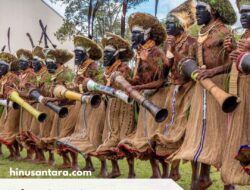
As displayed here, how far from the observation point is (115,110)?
644 cm

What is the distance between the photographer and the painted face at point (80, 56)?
714 centimetres

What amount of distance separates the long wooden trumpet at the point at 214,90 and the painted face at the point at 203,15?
14.8 inches

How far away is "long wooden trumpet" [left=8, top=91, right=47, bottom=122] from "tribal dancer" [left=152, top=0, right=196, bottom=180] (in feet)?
7.52

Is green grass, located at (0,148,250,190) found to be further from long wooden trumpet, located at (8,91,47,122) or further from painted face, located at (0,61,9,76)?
painted face, located at (0,61,9,76)

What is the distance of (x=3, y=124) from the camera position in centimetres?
875

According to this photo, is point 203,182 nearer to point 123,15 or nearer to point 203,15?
point 203,15

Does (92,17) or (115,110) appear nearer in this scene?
(115,110)

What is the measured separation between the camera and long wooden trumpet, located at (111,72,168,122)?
5129 millimetres

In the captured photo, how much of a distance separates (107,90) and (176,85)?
89cm

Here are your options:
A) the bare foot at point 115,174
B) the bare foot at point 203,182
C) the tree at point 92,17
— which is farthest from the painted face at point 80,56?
the bare foot at point 203,182

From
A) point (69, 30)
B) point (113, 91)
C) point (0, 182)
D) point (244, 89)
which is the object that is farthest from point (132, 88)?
point (69, 30)

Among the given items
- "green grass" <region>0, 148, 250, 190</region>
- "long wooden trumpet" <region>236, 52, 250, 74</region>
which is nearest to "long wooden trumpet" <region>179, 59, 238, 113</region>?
"long wooden trumpet" <region>236, 52, 250, 74</region>

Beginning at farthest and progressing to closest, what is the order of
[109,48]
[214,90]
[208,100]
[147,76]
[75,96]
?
[75,96], [109,48], [147,76], [208,100], [214,90]

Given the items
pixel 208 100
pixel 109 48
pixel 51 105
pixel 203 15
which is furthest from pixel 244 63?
pixel 51 105
